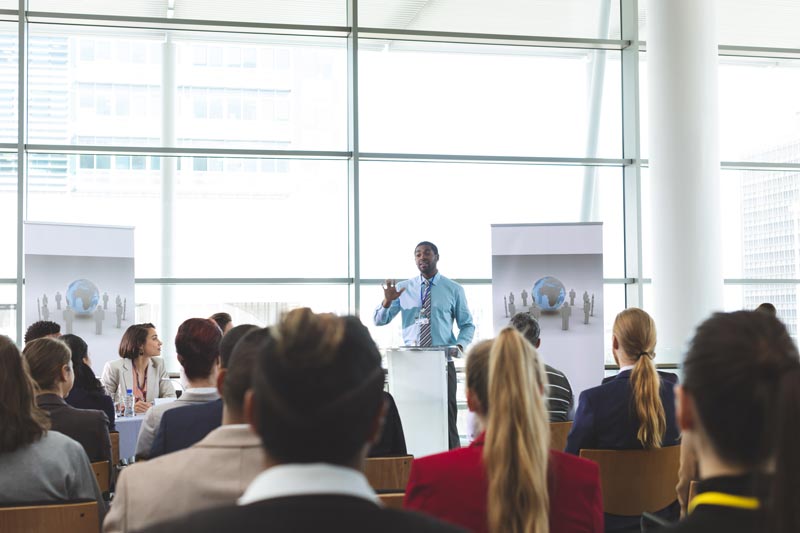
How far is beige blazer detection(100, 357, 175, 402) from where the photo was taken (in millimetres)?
5797

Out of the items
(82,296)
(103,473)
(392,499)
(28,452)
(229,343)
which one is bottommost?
(103,473)

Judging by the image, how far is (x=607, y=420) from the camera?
11.1ft

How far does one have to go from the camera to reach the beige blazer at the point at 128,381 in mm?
5797

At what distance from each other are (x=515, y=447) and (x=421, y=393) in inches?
159

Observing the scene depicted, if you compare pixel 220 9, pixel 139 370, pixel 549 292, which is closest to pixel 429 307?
pixel 549 292

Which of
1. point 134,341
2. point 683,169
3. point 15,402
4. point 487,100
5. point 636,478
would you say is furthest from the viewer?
point 487,100

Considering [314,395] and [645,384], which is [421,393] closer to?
[645,384]

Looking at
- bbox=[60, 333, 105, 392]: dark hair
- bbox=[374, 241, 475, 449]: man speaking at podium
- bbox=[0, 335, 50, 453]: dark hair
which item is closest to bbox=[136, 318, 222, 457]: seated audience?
bbox=[0, 335, 50, 453]: dark hair

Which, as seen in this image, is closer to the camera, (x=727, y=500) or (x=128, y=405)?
(x=727, y=500)

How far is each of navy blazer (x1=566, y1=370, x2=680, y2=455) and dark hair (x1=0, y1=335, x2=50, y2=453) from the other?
194cm

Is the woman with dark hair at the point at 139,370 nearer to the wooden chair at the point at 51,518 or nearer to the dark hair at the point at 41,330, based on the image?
the dark hair at the point at 41,330

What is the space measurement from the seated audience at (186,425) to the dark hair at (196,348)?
422mm

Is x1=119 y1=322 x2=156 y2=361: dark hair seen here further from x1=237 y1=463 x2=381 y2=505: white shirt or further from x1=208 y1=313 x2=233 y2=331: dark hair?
x1=237 y1=463 x2=381 y2=505: white shirt

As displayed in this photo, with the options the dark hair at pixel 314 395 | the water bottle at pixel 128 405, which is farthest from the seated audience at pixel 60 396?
the dark hair at pixel 314 395
